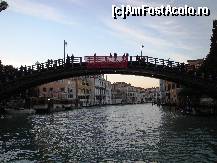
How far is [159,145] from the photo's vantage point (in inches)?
1104

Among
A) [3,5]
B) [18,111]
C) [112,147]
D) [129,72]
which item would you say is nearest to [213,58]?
[129,72]

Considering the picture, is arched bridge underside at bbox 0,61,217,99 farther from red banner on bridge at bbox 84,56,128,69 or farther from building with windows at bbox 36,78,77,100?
building with windows at bbox 36,78,77,100

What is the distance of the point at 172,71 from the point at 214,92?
5.55 meters

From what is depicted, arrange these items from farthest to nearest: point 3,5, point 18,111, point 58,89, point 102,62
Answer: point 58,89
point 18,111
point 3,5
point 102,62

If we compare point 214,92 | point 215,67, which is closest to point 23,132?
point 214,92

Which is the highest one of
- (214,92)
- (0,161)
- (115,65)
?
(115,65)

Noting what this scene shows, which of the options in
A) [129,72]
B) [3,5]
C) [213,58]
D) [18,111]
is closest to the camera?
[129,72]

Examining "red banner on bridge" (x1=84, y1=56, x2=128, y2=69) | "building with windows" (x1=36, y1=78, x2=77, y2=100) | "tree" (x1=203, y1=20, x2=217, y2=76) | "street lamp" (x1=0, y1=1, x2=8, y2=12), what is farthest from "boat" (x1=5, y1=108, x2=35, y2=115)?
"building with windows" (x1=36, y1=78, x2=77, y2=100)

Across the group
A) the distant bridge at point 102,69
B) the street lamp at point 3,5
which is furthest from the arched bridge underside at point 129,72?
the street lamp at point 3,5

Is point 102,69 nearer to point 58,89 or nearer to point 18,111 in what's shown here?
point 18,111

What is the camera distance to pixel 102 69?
157 feet

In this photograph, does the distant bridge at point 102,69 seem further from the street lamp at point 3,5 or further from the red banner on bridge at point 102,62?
the street lamp at point 3,5

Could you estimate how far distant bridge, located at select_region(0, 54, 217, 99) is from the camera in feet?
150

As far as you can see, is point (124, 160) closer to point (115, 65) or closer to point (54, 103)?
point (115, 65)
